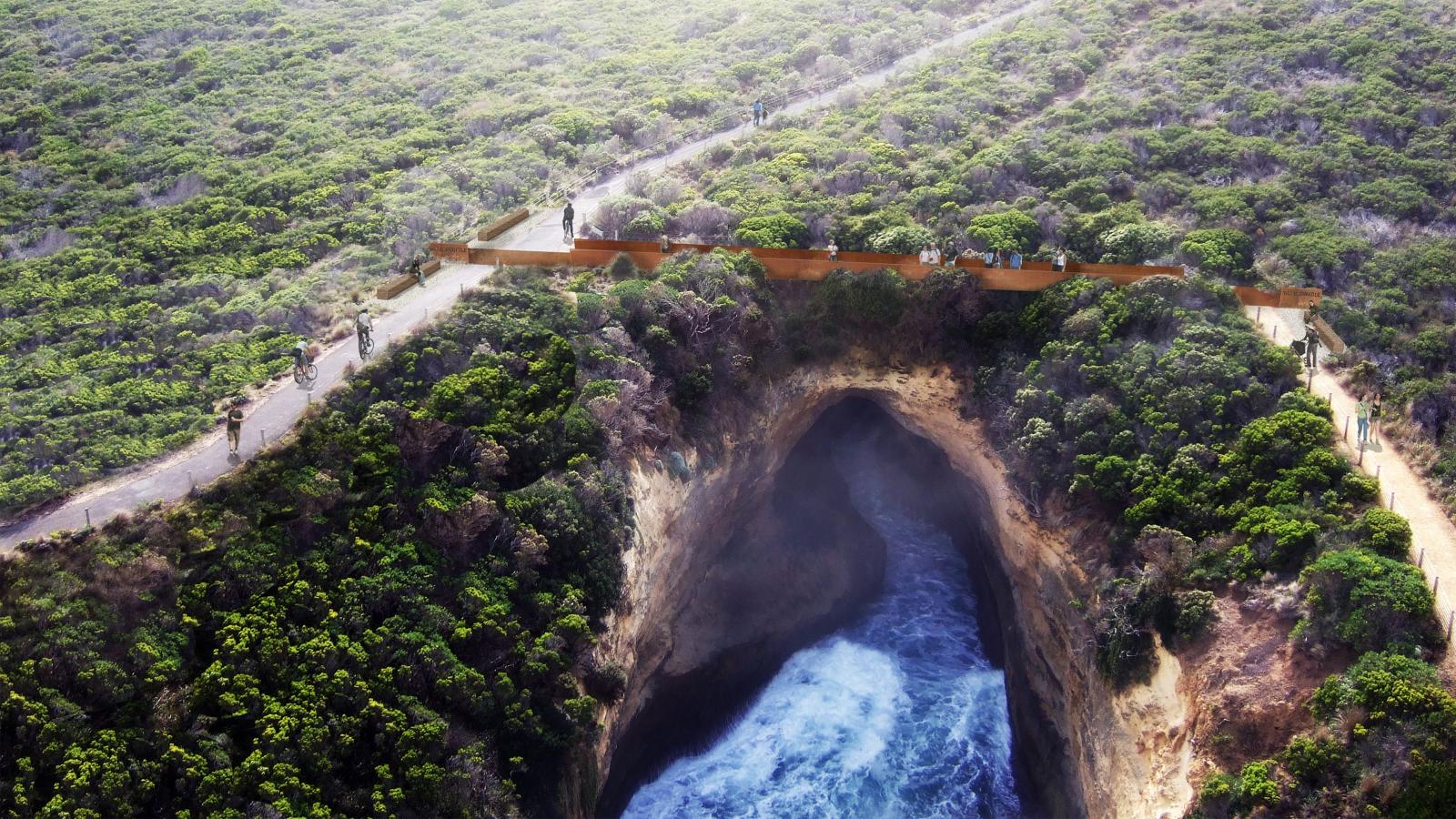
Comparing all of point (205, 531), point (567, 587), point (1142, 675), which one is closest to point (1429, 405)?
point (1142, 675)

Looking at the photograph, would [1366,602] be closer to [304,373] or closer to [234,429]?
[234,429]

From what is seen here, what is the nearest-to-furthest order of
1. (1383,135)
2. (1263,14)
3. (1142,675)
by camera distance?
(1142,675)
(1383,135)
(1263,14)

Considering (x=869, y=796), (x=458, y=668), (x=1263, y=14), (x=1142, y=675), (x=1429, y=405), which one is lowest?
(x=869, y=796)

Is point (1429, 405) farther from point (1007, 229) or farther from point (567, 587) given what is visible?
point (567, 587)

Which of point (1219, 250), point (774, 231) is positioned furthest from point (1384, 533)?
point (774, 231)

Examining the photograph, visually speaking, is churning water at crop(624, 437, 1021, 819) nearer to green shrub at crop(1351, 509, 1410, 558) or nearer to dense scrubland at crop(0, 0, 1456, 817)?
dense scrubland at crop(0, 0, 1456, 817)

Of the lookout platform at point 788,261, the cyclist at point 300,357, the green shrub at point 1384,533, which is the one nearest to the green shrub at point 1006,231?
the lookout platform at point 788,261
